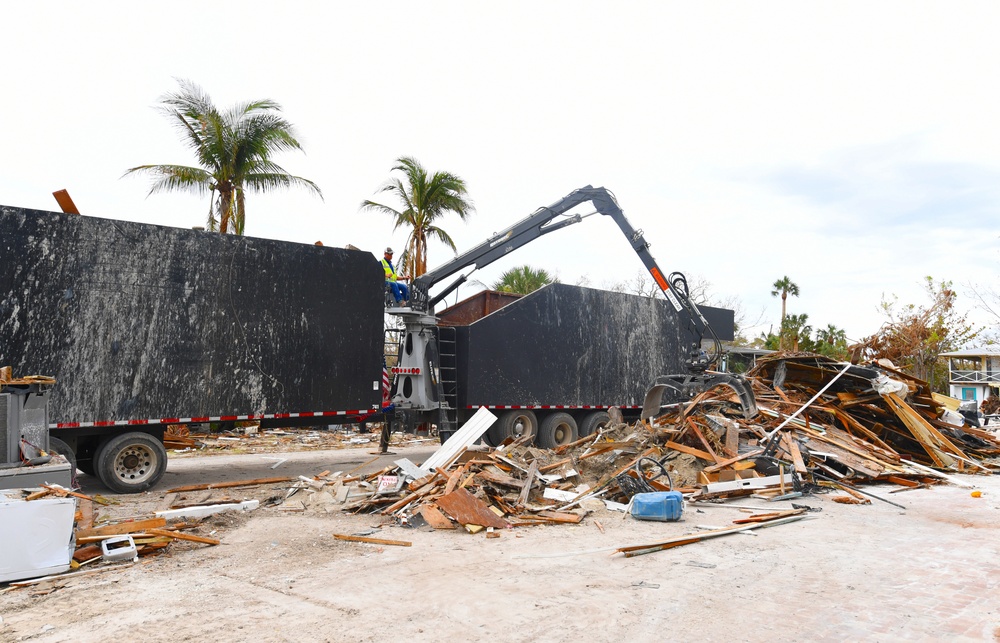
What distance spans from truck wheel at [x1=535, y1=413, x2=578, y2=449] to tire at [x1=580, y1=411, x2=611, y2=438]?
0.26 metres

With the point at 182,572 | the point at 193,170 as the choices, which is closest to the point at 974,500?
the point at 182,572

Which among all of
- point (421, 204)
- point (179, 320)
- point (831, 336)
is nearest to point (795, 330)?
point (831, 336)

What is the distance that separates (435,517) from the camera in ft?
25.5

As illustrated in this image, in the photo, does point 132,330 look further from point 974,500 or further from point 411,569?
point 974,500

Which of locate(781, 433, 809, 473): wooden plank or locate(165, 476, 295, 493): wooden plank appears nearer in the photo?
locate(781, 433, 809, 473): wooden plank

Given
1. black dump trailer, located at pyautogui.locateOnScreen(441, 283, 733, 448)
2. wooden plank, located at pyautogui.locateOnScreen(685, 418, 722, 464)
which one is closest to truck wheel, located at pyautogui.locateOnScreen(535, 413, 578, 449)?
black dump trailer, located at pyautogui.locateOnScreen(441, 283, 733, 448)

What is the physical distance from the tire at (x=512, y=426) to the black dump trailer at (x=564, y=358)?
0.07 ft

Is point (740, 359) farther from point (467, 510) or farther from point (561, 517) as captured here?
point (467, 510)

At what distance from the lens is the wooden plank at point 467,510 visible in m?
7.68

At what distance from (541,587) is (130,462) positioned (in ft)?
23.9

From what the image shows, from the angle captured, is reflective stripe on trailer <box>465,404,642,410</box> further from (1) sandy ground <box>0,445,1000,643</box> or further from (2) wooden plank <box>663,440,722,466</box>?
(1) sandy ground <box>0,445,1000,643</box>

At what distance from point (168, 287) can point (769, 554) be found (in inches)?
333

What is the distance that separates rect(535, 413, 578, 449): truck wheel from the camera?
14.7 metres

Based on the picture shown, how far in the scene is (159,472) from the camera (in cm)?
1039
